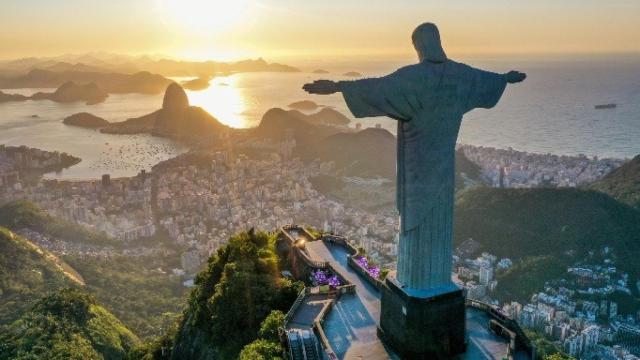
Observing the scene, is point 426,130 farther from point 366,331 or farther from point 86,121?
point 86,121

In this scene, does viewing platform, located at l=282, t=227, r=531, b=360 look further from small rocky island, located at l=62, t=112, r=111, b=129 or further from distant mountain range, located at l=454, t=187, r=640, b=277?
small rocky island, located at l=62, t=112, r=111, b=129

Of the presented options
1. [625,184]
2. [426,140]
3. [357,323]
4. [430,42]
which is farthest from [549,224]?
[430,42]

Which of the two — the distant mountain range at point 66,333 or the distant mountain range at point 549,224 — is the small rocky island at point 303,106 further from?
the distant mountain range at point 66,333

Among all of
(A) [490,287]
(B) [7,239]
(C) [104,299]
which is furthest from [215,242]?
(A) [490,287]

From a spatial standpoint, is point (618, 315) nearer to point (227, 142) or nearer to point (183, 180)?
point (183, 180)

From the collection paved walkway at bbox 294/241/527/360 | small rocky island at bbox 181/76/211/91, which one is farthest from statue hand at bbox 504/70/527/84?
small rocky island at bbox 181/76/211/91

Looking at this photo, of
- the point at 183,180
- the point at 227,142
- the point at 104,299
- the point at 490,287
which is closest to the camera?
the point at 490,287
